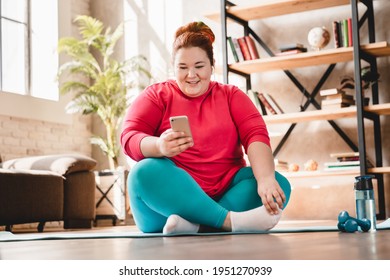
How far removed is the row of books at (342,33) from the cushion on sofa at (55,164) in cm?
181

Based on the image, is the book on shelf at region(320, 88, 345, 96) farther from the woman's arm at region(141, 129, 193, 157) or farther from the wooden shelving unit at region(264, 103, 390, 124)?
the woman's arm at region(141, 129, 193, 157)

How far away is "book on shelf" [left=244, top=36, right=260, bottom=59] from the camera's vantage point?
15.2 ft

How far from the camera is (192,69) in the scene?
2160mm

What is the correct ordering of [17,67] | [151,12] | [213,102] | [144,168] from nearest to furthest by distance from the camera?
[144,168]
[213,102]
[17,67]
[151,12]

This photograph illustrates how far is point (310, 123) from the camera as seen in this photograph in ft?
15.4

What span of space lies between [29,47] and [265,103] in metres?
1.88

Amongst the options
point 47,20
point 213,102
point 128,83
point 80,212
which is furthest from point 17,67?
point 213,102

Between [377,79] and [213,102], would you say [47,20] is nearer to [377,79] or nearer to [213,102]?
[377,79]

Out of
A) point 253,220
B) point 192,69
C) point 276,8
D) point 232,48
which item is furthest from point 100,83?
point 253,220

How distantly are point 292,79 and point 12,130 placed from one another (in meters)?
2.02

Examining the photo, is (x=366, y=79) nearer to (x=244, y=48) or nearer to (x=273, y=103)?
(x=273, y=103)

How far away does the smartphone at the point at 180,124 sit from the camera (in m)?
1.85

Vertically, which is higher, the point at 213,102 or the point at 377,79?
the point at 377,79

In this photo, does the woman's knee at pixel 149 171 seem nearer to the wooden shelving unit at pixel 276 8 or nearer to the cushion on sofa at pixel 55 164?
the cushion on sofa at pixel 55 164
